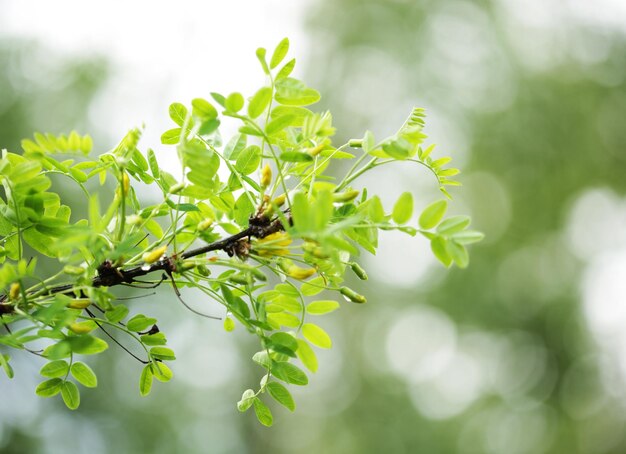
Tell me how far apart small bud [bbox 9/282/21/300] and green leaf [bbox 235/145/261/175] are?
0.25m

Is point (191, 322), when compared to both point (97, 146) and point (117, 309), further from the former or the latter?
point (117, 309)

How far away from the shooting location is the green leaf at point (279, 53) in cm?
64

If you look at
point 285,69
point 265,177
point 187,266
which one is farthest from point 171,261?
point 285,69

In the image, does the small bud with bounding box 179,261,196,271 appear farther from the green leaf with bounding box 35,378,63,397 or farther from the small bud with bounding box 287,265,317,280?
the green leaf with bounding box 35,378,63,397

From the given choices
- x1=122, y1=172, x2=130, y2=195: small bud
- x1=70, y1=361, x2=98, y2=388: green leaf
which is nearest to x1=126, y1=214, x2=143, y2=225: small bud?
x1=122, y1=172, x2=130, y2=195: small bud

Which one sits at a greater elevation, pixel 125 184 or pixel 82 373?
pixel 125 184

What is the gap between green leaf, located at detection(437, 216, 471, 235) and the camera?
0.62m

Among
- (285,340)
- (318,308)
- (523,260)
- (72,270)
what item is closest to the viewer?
(72,270)

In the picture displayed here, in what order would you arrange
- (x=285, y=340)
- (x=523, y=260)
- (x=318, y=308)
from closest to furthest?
1. (x=285, y=340)
2. (x=318, y=308)
3. (x=523, y=260)

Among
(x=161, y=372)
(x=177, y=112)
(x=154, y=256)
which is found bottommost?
(x=161, y=372)

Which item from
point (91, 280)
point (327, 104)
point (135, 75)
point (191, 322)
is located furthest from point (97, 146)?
point (91, 280)

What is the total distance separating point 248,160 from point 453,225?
24 cm

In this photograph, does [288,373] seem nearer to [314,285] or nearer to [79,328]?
[314,285]

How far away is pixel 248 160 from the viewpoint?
2.29 feet
